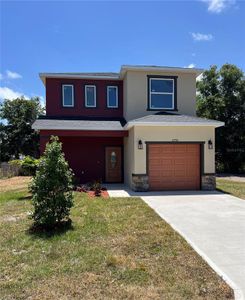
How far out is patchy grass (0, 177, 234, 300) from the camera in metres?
4.27

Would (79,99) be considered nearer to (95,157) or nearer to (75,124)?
(75,124)

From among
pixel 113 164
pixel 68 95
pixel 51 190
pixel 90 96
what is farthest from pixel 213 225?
pixel 68 95

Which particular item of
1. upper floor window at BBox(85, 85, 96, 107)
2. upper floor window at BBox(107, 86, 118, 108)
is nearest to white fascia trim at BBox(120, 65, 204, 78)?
upper floor window at BBox(107, 86, 118, 108)

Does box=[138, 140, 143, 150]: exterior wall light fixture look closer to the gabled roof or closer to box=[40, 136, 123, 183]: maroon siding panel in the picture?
the gabled roof

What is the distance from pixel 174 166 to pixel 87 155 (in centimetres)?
607

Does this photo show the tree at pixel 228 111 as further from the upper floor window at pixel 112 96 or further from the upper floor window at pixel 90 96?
the upper floor window at pixel 90 96

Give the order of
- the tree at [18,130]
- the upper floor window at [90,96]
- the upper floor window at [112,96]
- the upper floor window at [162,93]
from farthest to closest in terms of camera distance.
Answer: the tree at [18,130]
the upper floor window at [112,96]
the upper floor window at [90,96]
the upper floor window at [162,93]

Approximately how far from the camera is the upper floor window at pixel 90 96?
18.5 metres

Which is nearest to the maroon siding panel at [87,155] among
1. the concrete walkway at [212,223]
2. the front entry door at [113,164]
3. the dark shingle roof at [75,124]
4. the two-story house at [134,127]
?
the two-story house at [134,127]

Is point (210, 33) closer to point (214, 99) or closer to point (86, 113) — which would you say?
point (86, 113)

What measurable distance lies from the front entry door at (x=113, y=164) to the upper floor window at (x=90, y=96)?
9.44 feet

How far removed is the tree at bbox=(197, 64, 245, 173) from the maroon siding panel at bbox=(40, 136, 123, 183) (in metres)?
11.8

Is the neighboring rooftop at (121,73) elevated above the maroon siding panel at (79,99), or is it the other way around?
the neighboring rooftop at (121,73)

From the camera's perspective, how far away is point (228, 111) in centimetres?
2681
